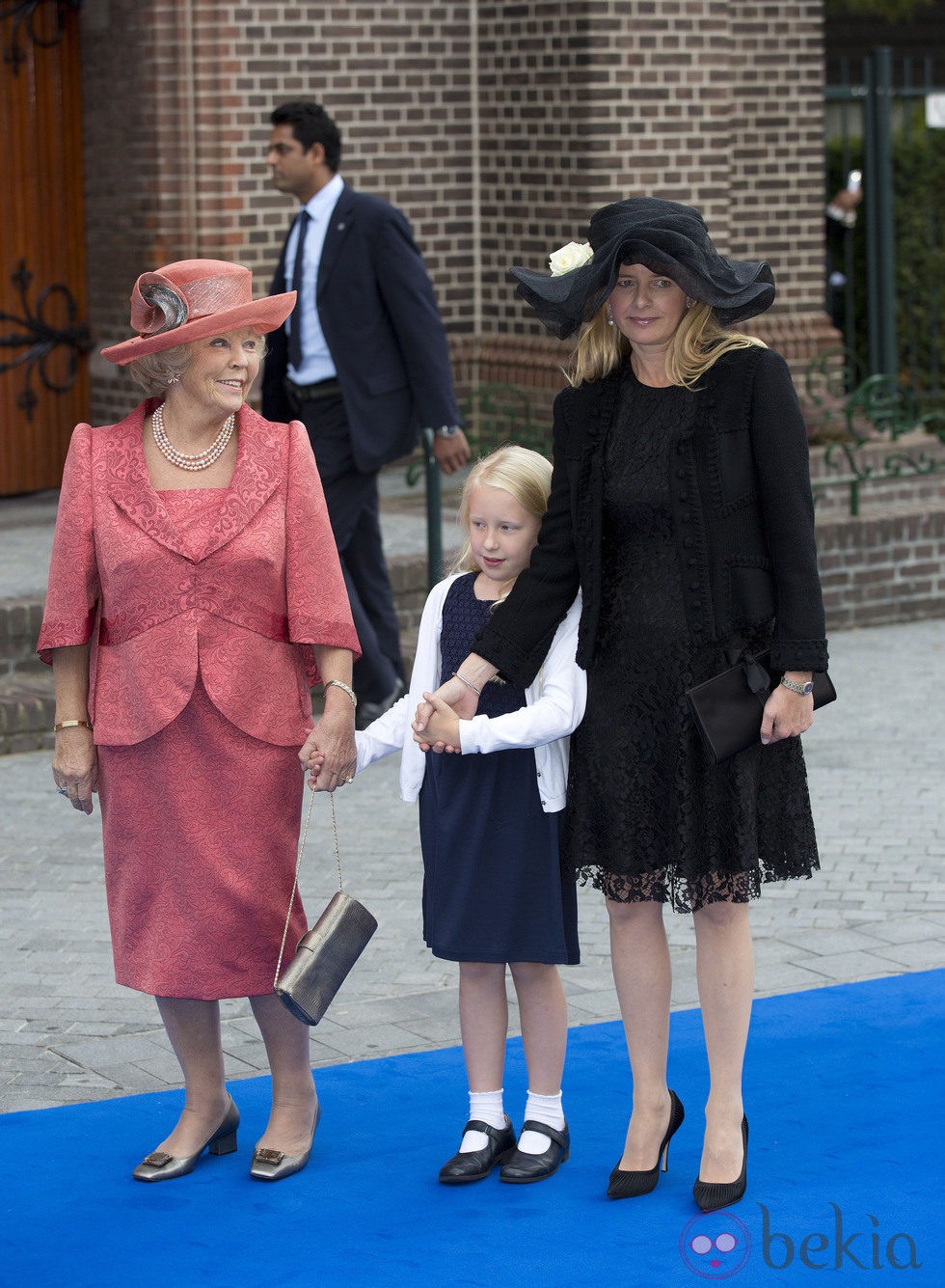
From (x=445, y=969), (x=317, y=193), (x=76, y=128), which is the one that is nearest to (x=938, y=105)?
(x=76, y=128)

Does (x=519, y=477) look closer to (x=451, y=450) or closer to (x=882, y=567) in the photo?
(x=451, y=450)

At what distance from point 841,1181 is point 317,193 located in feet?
15.5

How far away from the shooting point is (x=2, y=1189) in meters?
4.31

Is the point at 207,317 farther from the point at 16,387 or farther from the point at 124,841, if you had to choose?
the point at 16,387

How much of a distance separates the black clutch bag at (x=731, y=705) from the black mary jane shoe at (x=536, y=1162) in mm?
887

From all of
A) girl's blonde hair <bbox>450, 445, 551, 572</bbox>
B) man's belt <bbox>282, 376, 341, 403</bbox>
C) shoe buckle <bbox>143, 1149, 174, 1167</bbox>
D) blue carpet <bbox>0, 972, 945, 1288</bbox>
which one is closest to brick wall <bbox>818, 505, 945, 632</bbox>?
man's belt <bbox>282, 376, 341, 403</bbox>

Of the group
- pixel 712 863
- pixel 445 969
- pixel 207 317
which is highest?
pixel 207 317

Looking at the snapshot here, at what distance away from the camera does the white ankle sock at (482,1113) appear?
433 cm

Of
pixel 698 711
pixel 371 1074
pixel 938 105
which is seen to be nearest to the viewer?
pixel 698 711

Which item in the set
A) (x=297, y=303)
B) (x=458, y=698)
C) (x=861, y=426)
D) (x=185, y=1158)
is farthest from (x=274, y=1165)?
(x=861, y=426)

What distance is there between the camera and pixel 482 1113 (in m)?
4.35

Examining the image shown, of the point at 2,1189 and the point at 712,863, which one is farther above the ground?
the point at 712,863

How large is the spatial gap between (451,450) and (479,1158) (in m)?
3.90

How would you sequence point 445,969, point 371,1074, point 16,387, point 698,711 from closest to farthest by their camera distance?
point 698,711 → point 371,1074 → point 445,969 → point 16,387
